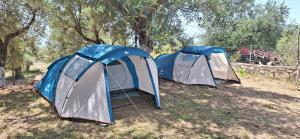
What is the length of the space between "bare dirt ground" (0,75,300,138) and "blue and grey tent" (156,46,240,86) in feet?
2.55

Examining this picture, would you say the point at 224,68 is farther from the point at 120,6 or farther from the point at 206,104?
the point at 120,6

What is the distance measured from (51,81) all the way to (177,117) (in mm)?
3717

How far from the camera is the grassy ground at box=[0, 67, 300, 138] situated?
5.76m

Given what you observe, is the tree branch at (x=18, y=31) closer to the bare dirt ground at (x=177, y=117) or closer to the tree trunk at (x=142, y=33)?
the bare dirt ground at (x=177, y=117)

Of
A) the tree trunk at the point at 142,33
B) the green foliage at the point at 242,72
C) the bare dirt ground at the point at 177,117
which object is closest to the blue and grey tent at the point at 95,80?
the bare dirt ground at the point at 177,117

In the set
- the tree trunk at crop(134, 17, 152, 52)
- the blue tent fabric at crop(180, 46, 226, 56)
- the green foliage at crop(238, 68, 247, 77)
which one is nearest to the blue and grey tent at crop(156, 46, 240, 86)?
the blue tent fabric at crop(180, 46, 226, 56)

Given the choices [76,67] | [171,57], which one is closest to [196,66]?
[171,57]

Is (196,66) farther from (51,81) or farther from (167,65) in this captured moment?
(51,81)

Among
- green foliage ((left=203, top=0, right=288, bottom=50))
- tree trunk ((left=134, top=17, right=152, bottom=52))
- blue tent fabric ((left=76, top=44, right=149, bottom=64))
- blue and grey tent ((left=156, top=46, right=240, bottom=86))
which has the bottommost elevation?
blue and grey tent ((left=156, top=46, right=240, bottom=86))

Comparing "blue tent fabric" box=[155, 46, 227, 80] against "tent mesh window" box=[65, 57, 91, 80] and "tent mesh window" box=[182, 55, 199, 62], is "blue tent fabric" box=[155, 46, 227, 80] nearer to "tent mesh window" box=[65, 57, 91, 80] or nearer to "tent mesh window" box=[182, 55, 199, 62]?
"tent mesh window" box=[182, 55, 199, 62]

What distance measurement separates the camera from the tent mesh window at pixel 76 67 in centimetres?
671

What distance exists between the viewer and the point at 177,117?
269 inches

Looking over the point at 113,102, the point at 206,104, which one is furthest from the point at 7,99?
the point at 206,104

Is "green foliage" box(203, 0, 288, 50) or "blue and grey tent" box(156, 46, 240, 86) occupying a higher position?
"green foliage" box(203, 0, 288, 50)
